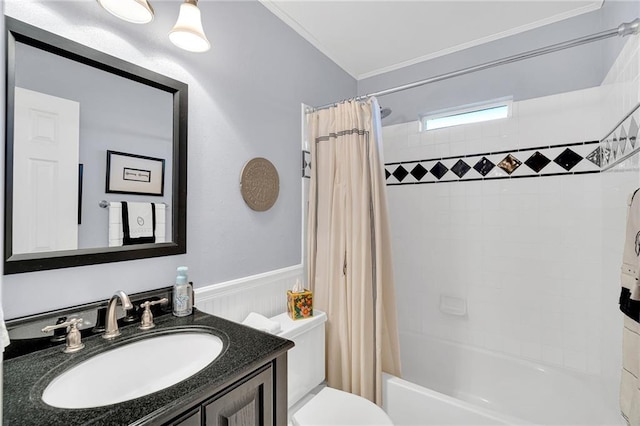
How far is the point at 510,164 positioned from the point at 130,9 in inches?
87.2

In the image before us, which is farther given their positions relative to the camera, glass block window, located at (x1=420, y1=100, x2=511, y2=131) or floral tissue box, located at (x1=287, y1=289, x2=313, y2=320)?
glass block window, located at (x1=420, y1=100, x2=511, y2=131)

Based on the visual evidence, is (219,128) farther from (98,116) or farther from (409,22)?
(409,22)

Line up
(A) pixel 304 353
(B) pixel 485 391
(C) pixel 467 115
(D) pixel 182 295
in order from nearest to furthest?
(D) pixel 182 295, (A) pixel 304 353, (B) pixel 485 391, (C) pixel 467 115

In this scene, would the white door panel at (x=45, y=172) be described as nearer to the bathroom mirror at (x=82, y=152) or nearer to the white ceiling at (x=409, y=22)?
the bathroom mirror at (x=82, y=152)

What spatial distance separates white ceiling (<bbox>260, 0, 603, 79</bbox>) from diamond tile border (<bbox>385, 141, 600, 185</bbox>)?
2.66ft

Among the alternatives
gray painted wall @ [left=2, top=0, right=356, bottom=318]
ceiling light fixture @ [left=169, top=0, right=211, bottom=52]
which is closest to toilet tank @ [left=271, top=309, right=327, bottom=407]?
gray painted wall @ [left=2, top=0, right=356, bottom=318]

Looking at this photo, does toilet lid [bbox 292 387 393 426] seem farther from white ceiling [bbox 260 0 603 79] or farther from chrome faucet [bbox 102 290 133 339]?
white ceiling [bbox 260 0 603 79]

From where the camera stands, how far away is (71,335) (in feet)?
3.32

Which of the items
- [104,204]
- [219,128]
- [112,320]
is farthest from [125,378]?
[219,128]

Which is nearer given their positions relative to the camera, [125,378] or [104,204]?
[125,378]

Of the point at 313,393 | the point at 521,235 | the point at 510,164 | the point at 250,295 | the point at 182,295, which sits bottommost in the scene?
the point at 313,393

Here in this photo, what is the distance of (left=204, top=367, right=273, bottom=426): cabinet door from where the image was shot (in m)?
0.86

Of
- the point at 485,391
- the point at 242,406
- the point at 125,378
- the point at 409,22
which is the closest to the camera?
the point at 242,406

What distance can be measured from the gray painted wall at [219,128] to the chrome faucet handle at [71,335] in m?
0.07
